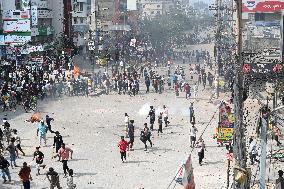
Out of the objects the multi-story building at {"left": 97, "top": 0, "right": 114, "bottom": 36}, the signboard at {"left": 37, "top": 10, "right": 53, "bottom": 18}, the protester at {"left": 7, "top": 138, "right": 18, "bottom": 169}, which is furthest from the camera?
the multi-story building at {"left": 97, "top": 0, "right": 114, "bottom": 36}

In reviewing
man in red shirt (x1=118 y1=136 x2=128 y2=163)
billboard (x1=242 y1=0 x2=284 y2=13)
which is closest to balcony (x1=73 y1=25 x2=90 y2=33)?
billboard (x1=242 y1=0 x2=284 y2=13)

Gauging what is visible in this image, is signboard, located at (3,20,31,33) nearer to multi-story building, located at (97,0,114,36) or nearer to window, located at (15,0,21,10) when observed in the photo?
window, located at (15,0,21,10)

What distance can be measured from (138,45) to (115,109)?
30.7 metres

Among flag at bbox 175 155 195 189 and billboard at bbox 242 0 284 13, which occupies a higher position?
billboard at bbox 242 0 284 13

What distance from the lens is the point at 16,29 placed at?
42500 mm

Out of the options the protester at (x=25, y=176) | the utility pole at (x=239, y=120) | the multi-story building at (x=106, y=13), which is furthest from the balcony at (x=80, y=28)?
the utility pole at (x=239, y=120)

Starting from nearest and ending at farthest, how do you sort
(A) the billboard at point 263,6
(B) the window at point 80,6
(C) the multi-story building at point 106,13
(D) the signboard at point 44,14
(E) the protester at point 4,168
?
(E) the protester at point 4,168 → (A) the billboard at point 263,6 → (D) the signboard at point 44,14 → (B) the window at point 80,6 → (C) the multi-story building at point 106,13

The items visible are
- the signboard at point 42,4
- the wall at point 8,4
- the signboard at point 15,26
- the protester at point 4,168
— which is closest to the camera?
the protester at point 4,168

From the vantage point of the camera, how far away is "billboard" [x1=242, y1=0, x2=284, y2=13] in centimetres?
4872

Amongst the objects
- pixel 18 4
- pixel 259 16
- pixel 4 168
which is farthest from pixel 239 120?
pixel 18 4

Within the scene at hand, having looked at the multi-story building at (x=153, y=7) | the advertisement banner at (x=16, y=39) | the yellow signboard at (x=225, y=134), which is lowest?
the yellow signboard at (x=225, y=134)

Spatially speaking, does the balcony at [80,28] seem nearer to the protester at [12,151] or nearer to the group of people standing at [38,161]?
the group of people standing at [38,161]

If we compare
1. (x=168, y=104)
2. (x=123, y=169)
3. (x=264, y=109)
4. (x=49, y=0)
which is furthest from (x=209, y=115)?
(x=49, y=0)

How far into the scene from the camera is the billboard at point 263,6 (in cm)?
4872
